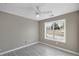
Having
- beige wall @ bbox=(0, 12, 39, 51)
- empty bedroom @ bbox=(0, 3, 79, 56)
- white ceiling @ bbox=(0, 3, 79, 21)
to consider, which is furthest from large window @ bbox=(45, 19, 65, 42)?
beige wall @ bbox=(0, 12, 39, 51)

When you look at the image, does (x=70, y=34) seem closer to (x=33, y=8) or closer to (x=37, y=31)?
(x=37, y=31)

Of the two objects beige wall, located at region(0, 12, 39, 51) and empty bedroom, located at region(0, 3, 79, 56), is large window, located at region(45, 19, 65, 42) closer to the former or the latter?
empty bedroom, located at region(0, 3, 79, 56)

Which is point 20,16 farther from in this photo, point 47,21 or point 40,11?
point 47,21

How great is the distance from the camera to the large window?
118 cm

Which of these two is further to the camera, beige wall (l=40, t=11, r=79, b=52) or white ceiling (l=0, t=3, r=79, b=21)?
beige wall (l=40, t=11, r=79, b=52)

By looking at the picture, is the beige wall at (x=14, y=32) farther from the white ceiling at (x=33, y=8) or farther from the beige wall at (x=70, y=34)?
the beige wall at (x=70, y=34)

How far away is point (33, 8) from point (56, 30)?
2.19 feet

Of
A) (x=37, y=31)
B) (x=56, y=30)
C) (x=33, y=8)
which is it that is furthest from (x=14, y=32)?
(x=56, y=30)

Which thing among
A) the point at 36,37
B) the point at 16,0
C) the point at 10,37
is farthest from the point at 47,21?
the point at 10,37

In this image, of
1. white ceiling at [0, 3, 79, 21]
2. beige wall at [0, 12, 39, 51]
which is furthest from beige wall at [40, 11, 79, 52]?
beige wall at [0, 12, 39, 51]

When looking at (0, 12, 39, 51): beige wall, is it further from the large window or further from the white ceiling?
the large window

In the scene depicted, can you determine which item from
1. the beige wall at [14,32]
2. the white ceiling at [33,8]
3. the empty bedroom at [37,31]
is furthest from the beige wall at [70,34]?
the beige wall at [14,32]

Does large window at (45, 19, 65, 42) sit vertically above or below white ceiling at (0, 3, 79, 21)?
below

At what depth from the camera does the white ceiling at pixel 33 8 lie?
103 centimetres
